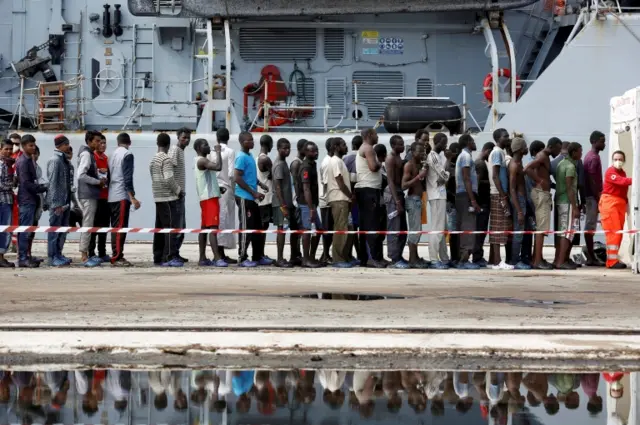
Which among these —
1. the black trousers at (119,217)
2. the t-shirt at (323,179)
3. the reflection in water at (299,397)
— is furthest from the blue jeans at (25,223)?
the reflection in water at (299,397)

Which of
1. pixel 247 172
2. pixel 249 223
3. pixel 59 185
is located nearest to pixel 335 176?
pixel 247 172

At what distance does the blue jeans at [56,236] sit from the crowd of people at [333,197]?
1 cm

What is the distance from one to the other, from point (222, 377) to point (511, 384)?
1.54 meters

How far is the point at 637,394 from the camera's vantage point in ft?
19.6

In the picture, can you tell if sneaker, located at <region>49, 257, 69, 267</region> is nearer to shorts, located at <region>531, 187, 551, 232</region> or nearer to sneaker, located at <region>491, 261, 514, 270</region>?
sneaker, located at <region>491, 261, 514, 270</region>

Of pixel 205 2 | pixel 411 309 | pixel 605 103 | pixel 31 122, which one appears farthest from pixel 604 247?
pixel 31 122

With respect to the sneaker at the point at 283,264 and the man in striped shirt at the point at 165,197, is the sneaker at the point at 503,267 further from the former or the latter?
the man in striped shirt at the point at 165,197

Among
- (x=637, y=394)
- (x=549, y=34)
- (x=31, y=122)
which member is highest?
(x=549, y=34)

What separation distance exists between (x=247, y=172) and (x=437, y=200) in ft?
7.23

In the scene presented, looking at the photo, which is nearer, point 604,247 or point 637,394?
point 637,394

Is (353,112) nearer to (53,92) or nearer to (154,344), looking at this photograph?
(53,92)

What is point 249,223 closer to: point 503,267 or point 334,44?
point 503,267

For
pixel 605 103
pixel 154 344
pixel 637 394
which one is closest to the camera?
pixel 637 394

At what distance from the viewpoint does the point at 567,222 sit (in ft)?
45.7
